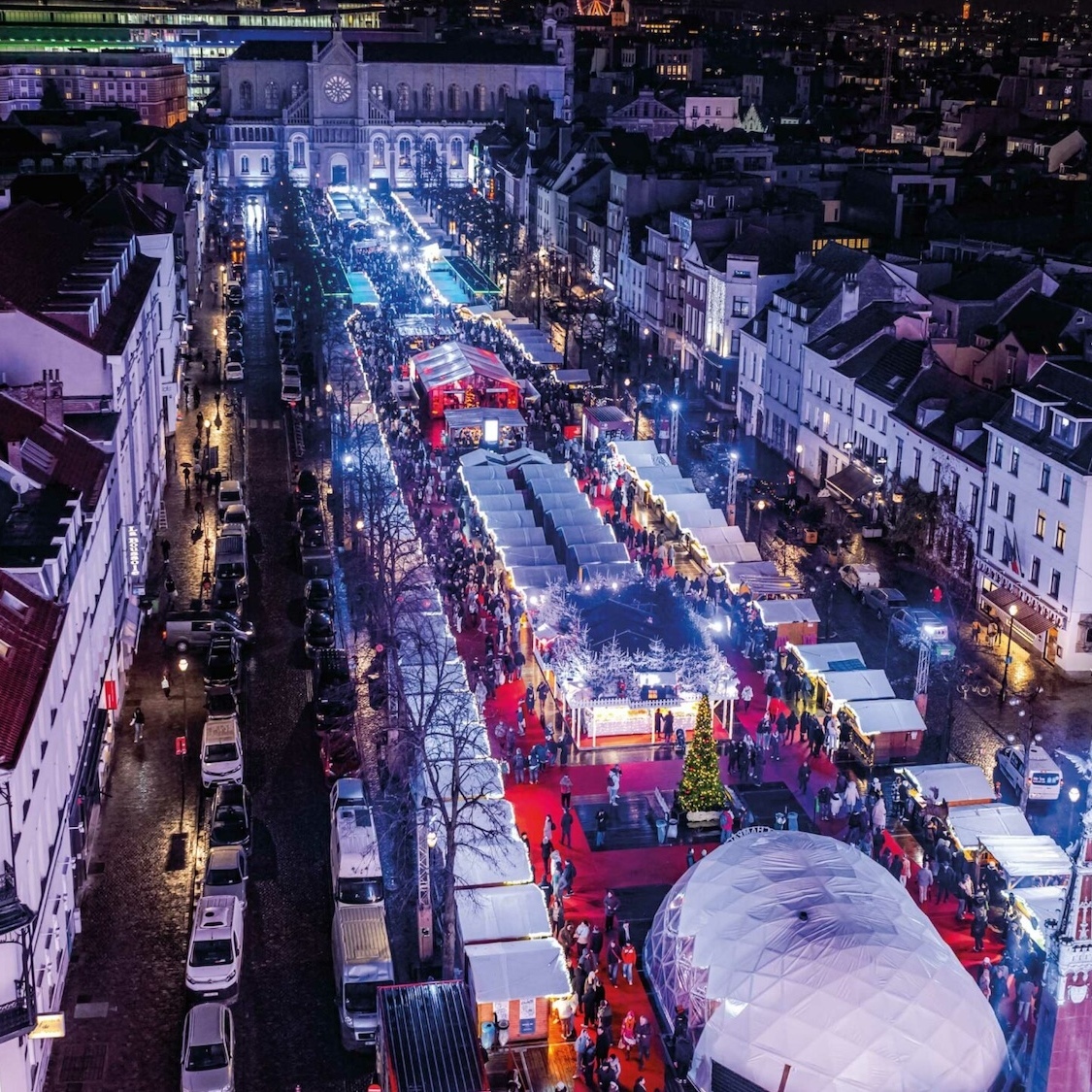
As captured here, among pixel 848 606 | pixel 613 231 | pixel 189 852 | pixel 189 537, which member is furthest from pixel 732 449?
pixel 189 852

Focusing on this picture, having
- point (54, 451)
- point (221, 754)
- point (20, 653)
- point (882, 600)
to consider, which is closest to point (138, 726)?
point (221, 754)

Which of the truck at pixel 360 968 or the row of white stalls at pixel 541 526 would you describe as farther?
the row of white stalls at pixel 541 526

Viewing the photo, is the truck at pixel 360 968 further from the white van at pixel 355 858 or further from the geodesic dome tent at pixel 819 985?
the geodesic dome tent at pixel 819 985

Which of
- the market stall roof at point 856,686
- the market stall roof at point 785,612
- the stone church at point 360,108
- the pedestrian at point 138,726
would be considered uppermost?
the stone church at point 360,108

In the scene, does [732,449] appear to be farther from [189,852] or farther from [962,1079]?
[962,1079]

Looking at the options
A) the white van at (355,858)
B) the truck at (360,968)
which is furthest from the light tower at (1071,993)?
the white van at (355,858)

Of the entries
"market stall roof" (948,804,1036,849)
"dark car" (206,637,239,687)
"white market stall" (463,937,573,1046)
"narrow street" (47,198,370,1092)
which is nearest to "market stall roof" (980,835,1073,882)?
"market stall roof" (948,804,1036,849)

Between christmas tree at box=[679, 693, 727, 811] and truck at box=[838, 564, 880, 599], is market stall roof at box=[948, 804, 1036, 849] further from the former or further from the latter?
truck at box=[838, 564, 880, 599]

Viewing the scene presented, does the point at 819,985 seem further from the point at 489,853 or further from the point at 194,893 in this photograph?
the point at 194,893
